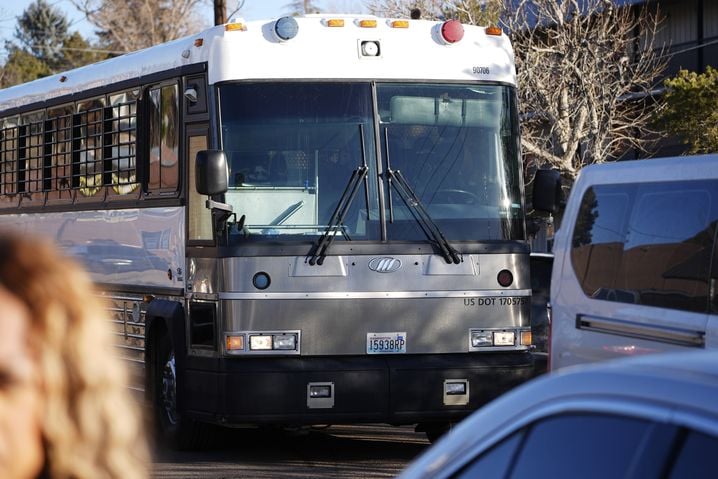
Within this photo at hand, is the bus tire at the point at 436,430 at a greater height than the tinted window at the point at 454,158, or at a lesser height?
lesser

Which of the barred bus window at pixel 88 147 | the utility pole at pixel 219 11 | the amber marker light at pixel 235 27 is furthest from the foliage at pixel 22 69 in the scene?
the amber marker light at pixel 235 27

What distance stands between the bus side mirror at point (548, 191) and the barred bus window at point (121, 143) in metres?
3.60

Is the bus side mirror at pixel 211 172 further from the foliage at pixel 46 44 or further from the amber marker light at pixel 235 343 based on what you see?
the foliage at pixel 46 44

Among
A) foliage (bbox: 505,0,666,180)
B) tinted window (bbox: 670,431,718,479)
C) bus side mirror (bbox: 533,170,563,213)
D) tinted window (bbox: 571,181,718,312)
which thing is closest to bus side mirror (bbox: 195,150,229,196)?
bus side mirror (bbox: 533,170,563,213)

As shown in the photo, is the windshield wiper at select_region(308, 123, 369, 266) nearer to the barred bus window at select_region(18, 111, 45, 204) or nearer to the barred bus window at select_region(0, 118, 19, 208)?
the barred bus window at select_region(18, 111, 45, 204)

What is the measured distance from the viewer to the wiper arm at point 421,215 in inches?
409

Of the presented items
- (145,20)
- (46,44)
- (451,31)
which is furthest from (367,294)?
(46,44)

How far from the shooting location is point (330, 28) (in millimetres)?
10992

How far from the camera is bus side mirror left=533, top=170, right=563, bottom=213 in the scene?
10602mm

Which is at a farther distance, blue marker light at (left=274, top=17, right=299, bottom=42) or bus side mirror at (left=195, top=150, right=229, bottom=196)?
blue marker light at (left=274, top=17, right=299, bottom=42)

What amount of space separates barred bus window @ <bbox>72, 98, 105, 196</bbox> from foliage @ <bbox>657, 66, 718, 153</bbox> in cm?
1657

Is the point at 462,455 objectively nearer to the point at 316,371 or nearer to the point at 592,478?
the point at 592,478

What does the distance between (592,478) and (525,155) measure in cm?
2857

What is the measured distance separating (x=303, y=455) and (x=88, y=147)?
3816mm
